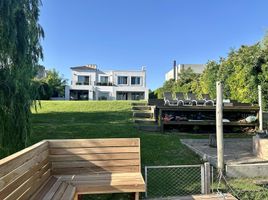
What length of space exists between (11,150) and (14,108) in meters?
0.82

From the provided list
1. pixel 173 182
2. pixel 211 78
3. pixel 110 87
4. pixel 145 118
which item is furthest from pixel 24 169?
pixel 110 87

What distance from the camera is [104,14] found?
23312 millimetres

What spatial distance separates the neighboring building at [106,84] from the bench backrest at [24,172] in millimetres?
40385

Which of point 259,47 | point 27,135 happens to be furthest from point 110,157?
point 259,47

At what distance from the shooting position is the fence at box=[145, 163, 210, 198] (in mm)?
4734

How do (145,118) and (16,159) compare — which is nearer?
(16,159)

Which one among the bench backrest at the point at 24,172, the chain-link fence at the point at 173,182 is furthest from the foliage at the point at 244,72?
the bench backrest at the point at 24,172

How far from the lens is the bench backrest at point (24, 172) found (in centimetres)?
276

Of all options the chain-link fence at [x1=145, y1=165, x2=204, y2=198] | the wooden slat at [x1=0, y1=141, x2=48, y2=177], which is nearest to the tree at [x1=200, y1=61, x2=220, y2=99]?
the chain-link fence at [x1=145, y1=165, x2=204, y2=198]

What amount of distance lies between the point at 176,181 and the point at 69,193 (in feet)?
8.82

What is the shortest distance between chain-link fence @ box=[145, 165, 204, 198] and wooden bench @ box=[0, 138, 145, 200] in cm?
48

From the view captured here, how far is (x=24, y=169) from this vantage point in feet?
10.9

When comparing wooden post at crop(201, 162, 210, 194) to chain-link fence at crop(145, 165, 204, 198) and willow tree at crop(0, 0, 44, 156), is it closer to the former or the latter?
chain-link fence at crop(145, 165, 204, 198)

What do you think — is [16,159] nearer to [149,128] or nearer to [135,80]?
[149,128]
